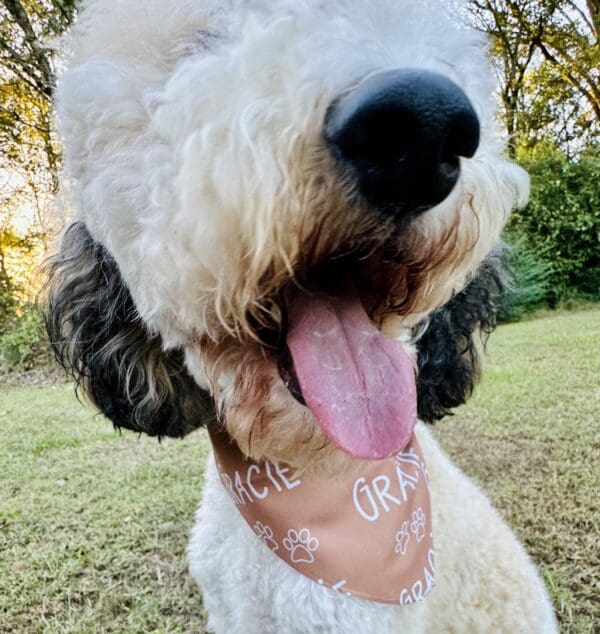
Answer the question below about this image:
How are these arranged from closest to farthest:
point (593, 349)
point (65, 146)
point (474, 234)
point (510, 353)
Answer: point (474, 234) → point (65, 146) → point (593, 349) → point (510, 353)

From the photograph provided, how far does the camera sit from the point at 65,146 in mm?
1348

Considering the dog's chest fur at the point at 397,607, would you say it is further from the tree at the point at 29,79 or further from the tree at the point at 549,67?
the tree at the point at 549,67

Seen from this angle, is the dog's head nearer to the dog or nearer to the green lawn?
the dog

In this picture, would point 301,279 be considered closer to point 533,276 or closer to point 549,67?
point 533,276

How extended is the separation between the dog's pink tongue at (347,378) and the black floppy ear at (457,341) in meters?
0.40

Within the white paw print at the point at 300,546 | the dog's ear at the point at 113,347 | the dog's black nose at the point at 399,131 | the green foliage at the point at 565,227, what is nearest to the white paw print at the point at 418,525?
the white paw print at the point at 300,546

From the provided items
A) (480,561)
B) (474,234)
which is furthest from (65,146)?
(480,561)

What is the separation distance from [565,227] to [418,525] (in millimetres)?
11684

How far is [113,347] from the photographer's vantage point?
148 cm

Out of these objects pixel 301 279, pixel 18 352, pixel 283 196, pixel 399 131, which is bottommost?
pixel 18 352

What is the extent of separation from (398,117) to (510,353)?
22.1ft

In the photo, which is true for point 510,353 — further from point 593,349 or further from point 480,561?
point 480,561

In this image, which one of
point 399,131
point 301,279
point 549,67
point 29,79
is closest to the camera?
point 399,131

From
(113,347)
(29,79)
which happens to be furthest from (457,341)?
(29,79)
